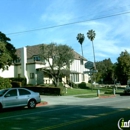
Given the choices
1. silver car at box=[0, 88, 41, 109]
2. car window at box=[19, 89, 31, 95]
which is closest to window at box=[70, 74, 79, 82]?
silver car at box=[0, 88, 41, 109]

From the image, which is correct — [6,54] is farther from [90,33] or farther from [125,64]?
[90,33]

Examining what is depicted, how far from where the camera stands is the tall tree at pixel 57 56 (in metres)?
47.4

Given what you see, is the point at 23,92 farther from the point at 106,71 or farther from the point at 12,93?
the point at 106,71

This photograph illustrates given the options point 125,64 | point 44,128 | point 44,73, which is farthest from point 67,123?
point 125,64

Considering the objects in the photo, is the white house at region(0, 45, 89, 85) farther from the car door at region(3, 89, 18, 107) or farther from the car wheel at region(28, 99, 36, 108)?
the car door at region(3, 89, 18, 107)

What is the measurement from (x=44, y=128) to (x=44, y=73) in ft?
138

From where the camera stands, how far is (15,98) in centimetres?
1809

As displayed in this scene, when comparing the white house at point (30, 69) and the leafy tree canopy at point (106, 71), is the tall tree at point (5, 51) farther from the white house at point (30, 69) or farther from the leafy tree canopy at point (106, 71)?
the leafy tree canopy at point (106, 71)

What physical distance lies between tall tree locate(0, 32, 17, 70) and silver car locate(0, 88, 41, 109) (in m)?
9.61

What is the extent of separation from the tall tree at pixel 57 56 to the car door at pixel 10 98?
29.4m

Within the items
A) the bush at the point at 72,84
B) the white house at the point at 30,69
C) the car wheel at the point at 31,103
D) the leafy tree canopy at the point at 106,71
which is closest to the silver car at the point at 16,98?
the car wheel at the point at 31,103

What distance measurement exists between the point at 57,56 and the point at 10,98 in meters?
30.4

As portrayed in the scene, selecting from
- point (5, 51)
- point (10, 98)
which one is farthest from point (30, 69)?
point (10, 98)

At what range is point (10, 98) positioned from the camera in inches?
702
